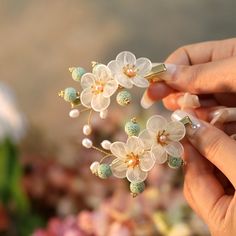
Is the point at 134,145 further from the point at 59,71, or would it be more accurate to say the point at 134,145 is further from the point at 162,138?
the point at 59,71

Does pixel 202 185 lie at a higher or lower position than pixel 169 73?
lower

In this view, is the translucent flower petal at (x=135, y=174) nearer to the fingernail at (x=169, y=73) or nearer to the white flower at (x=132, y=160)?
the white flower at (x=132, y=160)

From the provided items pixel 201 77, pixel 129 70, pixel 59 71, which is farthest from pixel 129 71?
pixel 59 71

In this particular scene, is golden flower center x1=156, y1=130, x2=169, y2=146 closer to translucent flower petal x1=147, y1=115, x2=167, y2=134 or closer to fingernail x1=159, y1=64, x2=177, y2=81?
translucent flower petal x1=147, y1=115, x2=167, y2=134

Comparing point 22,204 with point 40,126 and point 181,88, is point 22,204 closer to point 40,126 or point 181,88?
point 40,126

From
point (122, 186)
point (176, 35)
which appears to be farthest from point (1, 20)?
point (122, 186)

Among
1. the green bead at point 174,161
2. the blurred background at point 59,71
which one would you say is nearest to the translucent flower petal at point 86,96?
the green bead at point 174,161
